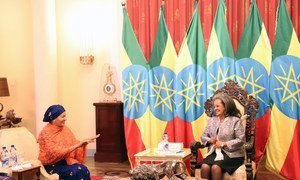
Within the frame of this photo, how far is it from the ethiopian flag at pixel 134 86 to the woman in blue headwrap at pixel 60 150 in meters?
1.47

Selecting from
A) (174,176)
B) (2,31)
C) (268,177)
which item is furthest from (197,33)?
(2,31)

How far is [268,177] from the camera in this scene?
500 cm

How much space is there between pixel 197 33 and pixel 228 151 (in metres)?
1.80

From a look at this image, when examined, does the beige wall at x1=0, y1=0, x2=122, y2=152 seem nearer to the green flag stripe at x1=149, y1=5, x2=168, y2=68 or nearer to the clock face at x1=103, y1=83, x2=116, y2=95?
the clock face at x1=103, y1=83, x2=116, y2=95

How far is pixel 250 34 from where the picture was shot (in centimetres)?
492

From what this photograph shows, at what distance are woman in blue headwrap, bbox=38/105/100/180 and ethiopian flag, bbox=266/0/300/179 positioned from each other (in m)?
2.37

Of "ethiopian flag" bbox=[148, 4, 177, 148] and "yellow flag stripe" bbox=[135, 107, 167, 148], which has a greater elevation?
"ethiopian flag" bbox=[148, 4, 177, 148]

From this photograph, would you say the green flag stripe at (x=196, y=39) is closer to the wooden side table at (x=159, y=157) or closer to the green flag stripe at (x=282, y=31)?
the green flag stripe at (x=282, y=31)

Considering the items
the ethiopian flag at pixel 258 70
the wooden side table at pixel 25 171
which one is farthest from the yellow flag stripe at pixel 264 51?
the wooden side table at pixel 25 171

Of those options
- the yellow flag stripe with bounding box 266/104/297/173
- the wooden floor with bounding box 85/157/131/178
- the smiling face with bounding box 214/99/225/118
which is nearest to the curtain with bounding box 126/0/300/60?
the yellow flag stripe with bounding box 266/104/297/173

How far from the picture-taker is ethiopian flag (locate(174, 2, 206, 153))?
202 inches

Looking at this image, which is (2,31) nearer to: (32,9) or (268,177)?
(32,9)

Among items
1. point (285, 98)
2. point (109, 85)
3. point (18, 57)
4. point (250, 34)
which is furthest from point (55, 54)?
point (285, 98)

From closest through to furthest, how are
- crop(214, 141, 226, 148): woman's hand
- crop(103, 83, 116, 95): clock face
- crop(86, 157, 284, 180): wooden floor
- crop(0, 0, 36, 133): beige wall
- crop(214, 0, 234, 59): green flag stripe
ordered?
1. crop(214, 141, 226, 148): woman's hand
2. crop(214, 0, 234, 59): green flag stripe
3. crop(86, 157, 284, 180): wooden floor
4. crop(103, 83, 116, 95): clock face
5. crop(0, 0, 36, 133): beige wall
